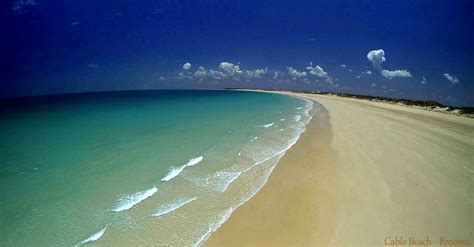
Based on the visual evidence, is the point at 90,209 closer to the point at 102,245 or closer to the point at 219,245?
the point at 102,245

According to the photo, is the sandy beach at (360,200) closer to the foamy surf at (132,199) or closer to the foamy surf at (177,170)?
the foamy surf at (132,199)

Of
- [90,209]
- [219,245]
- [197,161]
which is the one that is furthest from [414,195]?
[90,209]

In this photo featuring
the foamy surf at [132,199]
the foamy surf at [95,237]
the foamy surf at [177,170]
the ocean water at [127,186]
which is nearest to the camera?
the foamy surf at [95,237]

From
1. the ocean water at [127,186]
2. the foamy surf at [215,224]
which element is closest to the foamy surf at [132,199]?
the ocean water at [127,186]

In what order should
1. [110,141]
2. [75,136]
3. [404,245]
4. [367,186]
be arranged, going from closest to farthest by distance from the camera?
1. [404,245]
2. [367,186]
3. [110,141]
4. [75,136]

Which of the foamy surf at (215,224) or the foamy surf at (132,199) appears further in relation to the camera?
the foamy surf at (132,199)

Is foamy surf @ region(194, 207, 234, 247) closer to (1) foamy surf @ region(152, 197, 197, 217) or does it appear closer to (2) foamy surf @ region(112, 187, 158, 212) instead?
(1) foamy surf @ region(152, 197, 197, 217)

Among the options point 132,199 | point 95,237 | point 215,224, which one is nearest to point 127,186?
point 132,199

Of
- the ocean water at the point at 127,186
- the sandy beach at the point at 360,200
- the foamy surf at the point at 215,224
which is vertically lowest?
the ocean water at the point at 127,186
